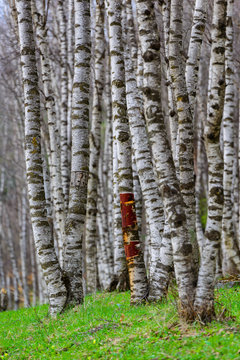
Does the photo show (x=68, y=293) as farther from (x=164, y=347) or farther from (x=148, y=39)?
(x=148, y=39)

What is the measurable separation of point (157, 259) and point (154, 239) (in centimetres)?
33

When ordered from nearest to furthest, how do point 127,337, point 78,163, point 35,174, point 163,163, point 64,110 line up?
point 127,337 → point 163,163 → point 35,174 → point 78,163 → point 64,110

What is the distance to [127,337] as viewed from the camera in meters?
4.96

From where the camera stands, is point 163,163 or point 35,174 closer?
point 163,163

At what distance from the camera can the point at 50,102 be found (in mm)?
10977

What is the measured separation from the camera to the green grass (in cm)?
418

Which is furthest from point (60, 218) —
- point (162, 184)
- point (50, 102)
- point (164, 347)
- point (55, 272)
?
point (164, 347)

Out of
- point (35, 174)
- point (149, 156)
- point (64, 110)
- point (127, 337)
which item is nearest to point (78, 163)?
point (35, 174)

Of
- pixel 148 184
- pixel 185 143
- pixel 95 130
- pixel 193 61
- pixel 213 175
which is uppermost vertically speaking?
pixel 193 61

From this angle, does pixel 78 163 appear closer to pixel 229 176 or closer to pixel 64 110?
pixel 229 176

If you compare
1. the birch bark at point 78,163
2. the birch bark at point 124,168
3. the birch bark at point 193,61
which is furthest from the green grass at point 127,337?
the birch bark at point 193,61

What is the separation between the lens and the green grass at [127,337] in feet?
13.7

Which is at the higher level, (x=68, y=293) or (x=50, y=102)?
(x=50, y=102)

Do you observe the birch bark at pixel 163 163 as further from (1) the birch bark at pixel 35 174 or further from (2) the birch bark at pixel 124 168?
(1) the birch bark at pixel 35 174
